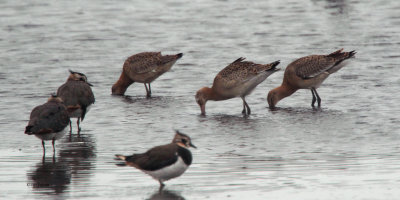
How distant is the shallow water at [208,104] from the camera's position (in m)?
10.2

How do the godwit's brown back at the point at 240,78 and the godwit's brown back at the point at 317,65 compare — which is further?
the godwit's brown back at the point at 317,65

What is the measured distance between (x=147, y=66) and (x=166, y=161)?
26.3 ft

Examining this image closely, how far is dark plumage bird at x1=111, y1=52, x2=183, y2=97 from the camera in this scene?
1773 centimetres

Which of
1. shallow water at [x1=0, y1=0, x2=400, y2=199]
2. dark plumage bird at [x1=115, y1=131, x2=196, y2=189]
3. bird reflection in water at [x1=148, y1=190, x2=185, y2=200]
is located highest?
dark plumage bird at [x1=115, y1=131, x2=196, y2=189]

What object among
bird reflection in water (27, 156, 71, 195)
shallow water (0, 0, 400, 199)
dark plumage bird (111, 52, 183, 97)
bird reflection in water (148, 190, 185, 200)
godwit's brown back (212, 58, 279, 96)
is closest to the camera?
bird reflection in water (148, 190, 185, 200)

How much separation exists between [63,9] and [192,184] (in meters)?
20.2

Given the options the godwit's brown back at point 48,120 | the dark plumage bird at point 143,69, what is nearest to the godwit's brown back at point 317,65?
the dark plumage bird at point 143,69

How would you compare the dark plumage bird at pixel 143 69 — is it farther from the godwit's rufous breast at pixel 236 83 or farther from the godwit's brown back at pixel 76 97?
the godwit's brown back at pixel 76 97

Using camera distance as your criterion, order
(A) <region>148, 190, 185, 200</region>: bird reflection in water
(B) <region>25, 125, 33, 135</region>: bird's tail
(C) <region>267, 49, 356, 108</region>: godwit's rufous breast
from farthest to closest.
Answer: (C) <region>267, 49, 356, 108</region>: godwit's rufous breast
(B) <region>25, 125, 33, 135</region>: bird's tail
(A) <region>148, 190, 185, 200</region>: bird reflection in water

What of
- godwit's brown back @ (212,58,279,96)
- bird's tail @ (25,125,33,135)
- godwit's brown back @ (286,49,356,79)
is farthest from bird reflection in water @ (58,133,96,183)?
godwit's brown back @ (286,49,356,79)

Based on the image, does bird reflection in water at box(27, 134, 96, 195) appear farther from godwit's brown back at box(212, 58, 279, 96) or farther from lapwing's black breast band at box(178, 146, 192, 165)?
godwit's brown back at box(212, 58, 279, 96)

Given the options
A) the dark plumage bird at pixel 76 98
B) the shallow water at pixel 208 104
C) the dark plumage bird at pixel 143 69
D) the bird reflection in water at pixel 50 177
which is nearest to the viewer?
the bird reflection in water at pixel 50 177

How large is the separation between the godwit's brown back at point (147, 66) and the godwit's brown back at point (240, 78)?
216cm

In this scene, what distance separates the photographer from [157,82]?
19000 millimetres
